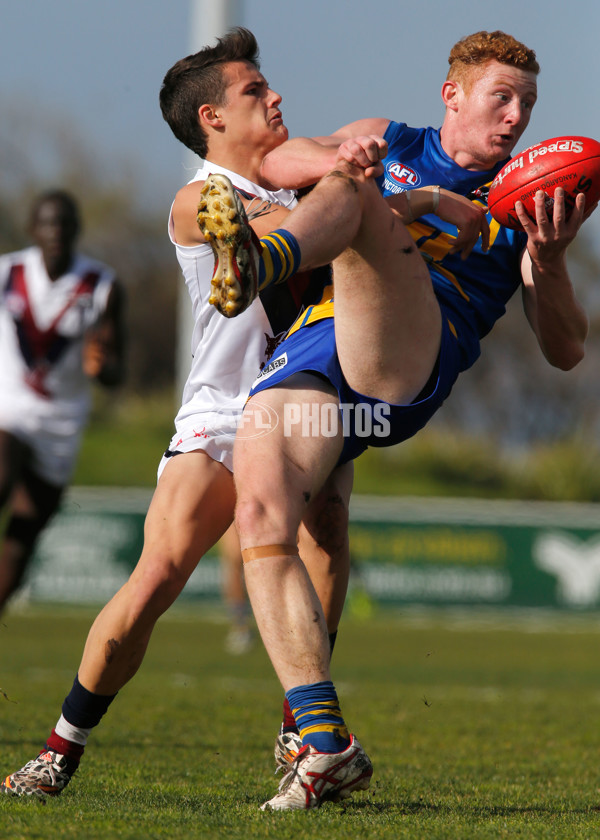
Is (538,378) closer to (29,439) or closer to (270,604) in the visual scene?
(29,439)

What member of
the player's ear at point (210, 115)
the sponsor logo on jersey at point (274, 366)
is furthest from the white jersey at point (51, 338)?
the sponsor logo on jersey at point (274, 366)

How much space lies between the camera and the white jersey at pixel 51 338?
695 centimetres

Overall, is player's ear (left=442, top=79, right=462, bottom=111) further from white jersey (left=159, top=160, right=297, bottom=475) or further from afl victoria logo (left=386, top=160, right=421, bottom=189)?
white jersey (left=159, top=160, right=297, bottom=475)

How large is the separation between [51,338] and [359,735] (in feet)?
10.7

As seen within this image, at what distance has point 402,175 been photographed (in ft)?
11.5

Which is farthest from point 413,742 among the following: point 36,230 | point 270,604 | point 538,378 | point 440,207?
point 538,378

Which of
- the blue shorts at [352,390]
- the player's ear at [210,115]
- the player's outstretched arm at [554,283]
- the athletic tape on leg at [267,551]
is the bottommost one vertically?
the athletic tape on leg at [267,551]

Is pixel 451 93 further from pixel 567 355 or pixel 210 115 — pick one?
pixel 567 355

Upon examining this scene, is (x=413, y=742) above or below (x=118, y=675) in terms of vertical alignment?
below

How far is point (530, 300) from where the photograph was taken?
3.60 metres

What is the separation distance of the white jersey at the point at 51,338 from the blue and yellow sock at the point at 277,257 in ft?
14.0

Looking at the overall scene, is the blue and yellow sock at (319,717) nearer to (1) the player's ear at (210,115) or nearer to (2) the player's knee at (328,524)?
(2) the player's knee at (328,524)

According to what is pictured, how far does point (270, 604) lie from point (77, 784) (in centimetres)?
105

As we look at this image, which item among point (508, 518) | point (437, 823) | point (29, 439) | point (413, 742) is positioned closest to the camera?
point (437, 823)
